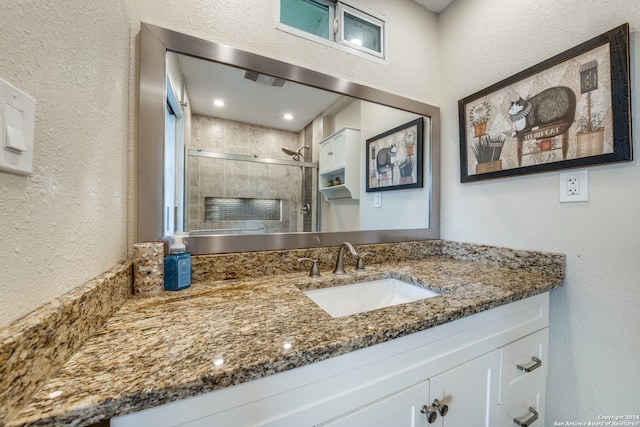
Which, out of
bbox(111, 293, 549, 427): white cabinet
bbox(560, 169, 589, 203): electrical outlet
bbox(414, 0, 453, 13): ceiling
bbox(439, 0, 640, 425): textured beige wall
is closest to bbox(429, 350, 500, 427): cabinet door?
bbox(111, 293, 549, 427): white cabinet

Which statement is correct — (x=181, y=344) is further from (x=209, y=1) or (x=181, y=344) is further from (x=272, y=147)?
(x=209, y=1)

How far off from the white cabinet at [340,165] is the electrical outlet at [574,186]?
0.80 meters

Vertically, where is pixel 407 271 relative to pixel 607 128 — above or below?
below

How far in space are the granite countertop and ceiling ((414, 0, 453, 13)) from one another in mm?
1485

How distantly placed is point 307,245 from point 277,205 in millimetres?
221

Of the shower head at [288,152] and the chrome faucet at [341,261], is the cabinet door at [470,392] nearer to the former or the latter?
the chrome faucet at [341,261]

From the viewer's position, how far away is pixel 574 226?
2.91 feet

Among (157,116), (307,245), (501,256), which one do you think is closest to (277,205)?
(307,245)

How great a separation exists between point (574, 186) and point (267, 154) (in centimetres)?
117

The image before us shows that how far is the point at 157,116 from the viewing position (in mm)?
809

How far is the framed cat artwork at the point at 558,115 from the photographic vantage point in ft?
2.52

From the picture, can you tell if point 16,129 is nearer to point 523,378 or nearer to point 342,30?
point 342,30

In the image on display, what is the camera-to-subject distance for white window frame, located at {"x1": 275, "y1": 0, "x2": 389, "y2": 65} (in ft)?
3.55

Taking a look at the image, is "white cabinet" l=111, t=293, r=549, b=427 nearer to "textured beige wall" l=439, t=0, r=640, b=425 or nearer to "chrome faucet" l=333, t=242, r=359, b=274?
"textured beige wall" l=439, t=0, r=640, b=425
